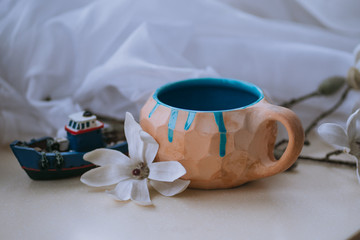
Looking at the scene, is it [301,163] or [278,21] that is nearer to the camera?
[301,163]

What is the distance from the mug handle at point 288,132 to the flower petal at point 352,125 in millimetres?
89

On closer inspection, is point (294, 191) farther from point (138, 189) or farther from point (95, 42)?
point (95, 42)

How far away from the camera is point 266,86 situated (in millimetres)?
719

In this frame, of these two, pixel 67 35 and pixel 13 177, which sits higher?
pixel 67 35

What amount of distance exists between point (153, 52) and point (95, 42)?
110 mm

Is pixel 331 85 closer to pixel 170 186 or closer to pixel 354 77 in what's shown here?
pixel 354 77

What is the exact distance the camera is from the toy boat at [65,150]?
0.52m

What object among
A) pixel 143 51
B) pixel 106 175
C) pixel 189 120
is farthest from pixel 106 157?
pixel 143 51

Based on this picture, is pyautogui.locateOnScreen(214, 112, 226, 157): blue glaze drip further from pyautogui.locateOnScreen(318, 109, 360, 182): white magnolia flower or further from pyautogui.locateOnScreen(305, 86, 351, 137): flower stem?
pyautogui.locateOnScreen(305, 86, 351, 137): flower stem

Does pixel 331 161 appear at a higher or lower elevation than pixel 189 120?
lower

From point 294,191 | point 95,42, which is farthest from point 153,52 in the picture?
point 294,191

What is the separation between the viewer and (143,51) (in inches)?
26.7

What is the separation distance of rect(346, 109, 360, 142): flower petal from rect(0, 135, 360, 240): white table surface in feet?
0.22

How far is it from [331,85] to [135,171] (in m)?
0.37
